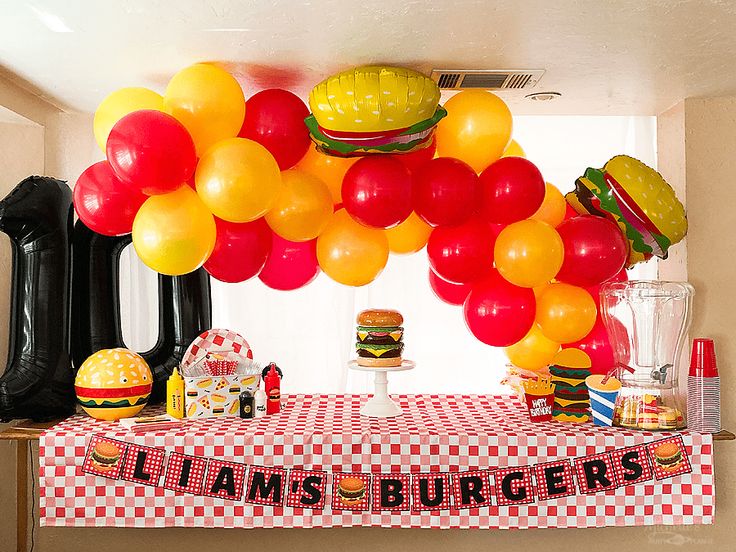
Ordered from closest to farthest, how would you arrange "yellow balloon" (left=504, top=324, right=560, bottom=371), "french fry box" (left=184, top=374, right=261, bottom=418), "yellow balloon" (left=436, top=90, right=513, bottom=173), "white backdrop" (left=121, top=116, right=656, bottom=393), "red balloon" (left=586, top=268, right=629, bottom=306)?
"yellow balloon" (left=436, top=90, right=513, bottom=173) → "french fry box" (left=184, top=374, right=261, bottom=418) → "red balloon" (left=586, top=268, right=629, bottom=306) → "yellow balloon" (left=504, top=324, right=560, bottom=371) → "white backdrop" (left=121, top=116, right=656, bottom=393)

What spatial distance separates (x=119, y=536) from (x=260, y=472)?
2.56 feet

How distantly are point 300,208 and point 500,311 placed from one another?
77 centimetres

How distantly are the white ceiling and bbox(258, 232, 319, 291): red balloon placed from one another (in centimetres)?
60

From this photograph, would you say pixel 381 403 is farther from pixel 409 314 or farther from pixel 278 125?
pixel 278 125

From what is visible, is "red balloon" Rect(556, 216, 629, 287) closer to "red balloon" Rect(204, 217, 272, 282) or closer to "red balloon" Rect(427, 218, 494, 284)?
"red balloon" Rect(427, 218, 494, 284)

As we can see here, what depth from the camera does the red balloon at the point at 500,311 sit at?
2.86 metres

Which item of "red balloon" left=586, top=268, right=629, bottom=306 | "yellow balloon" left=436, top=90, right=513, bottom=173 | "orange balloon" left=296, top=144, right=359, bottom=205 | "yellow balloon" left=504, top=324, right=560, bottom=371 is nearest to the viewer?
"yellow balloon" left=436, top=90, right=513, bottom=173

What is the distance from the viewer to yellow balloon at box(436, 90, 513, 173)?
9.20 ft

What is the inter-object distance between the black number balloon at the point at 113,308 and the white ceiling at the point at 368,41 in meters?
0.62

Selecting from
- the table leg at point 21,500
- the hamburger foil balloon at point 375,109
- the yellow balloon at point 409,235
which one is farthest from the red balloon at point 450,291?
the table leg at point 21,500

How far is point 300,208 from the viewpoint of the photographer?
2725 millimetres

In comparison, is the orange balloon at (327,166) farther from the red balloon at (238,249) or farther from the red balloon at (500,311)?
the red balloon at (500,311)

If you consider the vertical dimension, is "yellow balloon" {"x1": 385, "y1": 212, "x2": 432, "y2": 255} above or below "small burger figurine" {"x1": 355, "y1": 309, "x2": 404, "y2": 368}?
above

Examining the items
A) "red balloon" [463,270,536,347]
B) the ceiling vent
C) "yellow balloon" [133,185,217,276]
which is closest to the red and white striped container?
"red balloon" [463,270,536,347]
